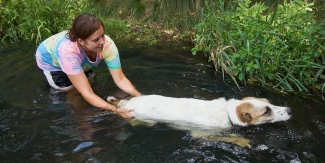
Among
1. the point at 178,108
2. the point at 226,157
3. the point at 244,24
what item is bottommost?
the point at 226,157

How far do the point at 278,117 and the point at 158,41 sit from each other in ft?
15.6

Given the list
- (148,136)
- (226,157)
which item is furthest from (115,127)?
(226,157)

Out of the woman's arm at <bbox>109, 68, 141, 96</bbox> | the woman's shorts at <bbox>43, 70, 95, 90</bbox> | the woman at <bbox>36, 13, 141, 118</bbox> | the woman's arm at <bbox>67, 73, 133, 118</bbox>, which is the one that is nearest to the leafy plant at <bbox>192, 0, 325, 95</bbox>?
the woman's arm at <bbox>109, 68, 141, 96</bbox>

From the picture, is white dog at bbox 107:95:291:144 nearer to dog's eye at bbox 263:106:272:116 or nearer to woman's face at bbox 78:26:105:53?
dog's eye at bbox 263:106:272:116

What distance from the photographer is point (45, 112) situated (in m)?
4.84

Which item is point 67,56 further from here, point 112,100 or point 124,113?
point 124,113

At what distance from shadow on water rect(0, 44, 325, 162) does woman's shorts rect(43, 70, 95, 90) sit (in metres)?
0.13

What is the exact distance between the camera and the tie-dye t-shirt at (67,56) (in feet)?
14.9

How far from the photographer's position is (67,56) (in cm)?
453

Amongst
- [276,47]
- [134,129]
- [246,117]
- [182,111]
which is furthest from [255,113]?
[276,47]

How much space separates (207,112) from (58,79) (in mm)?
2592

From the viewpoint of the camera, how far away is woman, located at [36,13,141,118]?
4.23 m

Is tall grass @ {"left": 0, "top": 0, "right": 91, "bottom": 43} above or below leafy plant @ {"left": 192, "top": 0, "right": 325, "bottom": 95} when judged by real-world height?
above

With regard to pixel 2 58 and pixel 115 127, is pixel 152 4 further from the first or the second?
pixel 115 127
